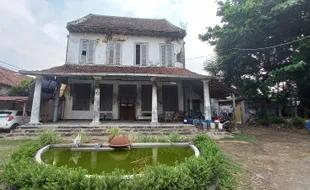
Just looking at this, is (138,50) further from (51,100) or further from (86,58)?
(51,100)

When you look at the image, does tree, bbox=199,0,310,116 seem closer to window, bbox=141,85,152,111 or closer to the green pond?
window, bbox=141,85,152,111

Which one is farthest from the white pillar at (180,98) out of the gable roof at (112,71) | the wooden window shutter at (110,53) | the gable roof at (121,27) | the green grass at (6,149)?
the green grass at (6,149)

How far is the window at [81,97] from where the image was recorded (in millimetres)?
11918

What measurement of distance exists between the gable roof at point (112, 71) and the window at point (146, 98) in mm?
1577

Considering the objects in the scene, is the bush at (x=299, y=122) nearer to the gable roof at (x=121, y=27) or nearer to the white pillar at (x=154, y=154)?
the gable roof at (x=121, y=27)

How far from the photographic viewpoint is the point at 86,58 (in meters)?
11.8

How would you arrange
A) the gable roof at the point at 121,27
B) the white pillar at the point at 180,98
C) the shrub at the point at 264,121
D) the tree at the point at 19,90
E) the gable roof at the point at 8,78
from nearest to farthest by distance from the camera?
the gable roof at the point at 121,27
the white pillar at the point at 180,98
the shrub at the point at 264,121
the tree at the point at 19,90
the gable roof at the point at 8,78

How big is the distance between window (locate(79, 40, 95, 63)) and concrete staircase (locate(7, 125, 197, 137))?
5037 millimetres

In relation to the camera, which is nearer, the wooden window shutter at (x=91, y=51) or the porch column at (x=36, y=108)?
the porch column at (x=36, y=108)

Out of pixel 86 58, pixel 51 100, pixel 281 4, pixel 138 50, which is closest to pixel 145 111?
pixel 138 50

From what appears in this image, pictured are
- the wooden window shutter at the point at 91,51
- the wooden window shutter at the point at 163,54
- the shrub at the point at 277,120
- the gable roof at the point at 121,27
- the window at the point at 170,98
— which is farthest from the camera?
the shrub at the point at 277,120

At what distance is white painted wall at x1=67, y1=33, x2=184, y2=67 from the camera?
1166cm

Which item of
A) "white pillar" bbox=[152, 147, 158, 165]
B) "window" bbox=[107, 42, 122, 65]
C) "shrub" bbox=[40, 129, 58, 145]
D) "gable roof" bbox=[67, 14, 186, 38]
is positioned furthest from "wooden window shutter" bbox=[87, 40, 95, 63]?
"white pillar" bbox=[152, 147, 158, 165]

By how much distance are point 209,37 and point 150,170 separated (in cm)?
1436
